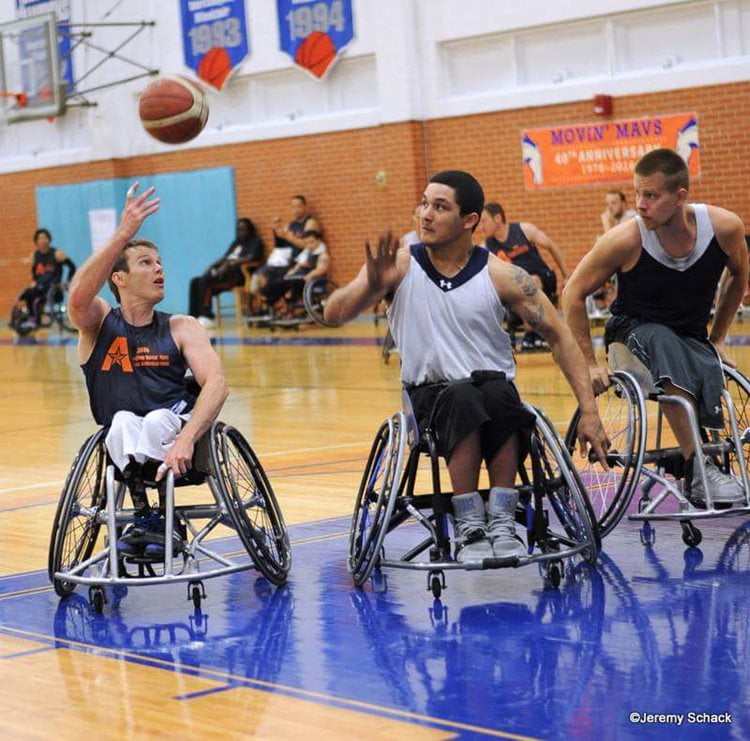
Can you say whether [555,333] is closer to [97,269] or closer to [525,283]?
[525,283]

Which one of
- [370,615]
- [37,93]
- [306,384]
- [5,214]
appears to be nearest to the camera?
[370,615]

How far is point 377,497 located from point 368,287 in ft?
2.27

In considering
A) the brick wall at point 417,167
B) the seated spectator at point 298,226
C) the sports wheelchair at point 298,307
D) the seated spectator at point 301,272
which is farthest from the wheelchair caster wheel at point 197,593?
the seated spectator at point 298,226

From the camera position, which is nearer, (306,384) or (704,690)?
(704,690)

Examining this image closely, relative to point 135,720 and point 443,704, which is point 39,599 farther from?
point 443,704

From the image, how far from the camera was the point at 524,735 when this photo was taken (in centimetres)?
319

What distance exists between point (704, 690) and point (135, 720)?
129 centimetres

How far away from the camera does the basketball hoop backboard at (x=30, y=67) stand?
1719cm

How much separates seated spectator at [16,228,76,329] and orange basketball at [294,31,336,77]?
376cm

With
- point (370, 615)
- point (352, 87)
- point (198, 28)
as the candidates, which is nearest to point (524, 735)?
point (370, 615)

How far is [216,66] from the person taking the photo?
57.5 feet

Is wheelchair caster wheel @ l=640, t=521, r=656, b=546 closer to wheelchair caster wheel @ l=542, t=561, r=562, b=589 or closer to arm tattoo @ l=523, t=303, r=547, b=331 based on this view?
wheelchair caster wheel @ l=542, t=561, r=562, b=589

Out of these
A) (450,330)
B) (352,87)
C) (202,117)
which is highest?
(352,87)

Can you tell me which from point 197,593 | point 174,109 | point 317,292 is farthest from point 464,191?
point 317,292
